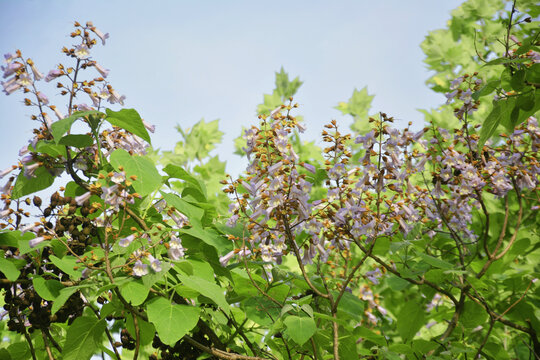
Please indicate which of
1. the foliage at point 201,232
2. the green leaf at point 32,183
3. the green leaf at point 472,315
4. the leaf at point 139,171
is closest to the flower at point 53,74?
the foliage at point 201,232

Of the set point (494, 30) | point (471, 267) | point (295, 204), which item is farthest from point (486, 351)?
point (494, 30)

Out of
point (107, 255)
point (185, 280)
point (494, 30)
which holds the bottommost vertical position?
point (185, 280)

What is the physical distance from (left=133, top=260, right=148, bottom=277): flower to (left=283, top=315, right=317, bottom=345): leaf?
1.60ft

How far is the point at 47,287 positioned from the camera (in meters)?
1.84

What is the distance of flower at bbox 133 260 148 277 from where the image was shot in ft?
5.59

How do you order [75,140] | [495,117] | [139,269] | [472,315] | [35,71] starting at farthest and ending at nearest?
1. [472,315]
2. [35,71]
3. [495,117]
4. [75,140]
5. [139,269]

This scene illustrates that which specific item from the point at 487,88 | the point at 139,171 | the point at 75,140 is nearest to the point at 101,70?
the point at 75,140

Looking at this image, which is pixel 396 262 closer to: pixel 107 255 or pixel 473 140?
pixel 473 140

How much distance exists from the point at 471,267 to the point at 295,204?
128 cm

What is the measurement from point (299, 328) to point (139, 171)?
2.54 ft

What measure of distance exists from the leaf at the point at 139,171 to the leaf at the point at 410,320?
5.30 ft

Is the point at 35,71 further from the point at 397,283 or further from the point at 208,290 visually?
the point at 397,283

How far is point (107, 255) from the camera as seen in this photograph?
5.68 ft

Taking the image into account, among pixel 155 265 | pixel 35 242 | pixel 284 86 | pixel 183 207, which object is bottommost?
pixel 155 265
